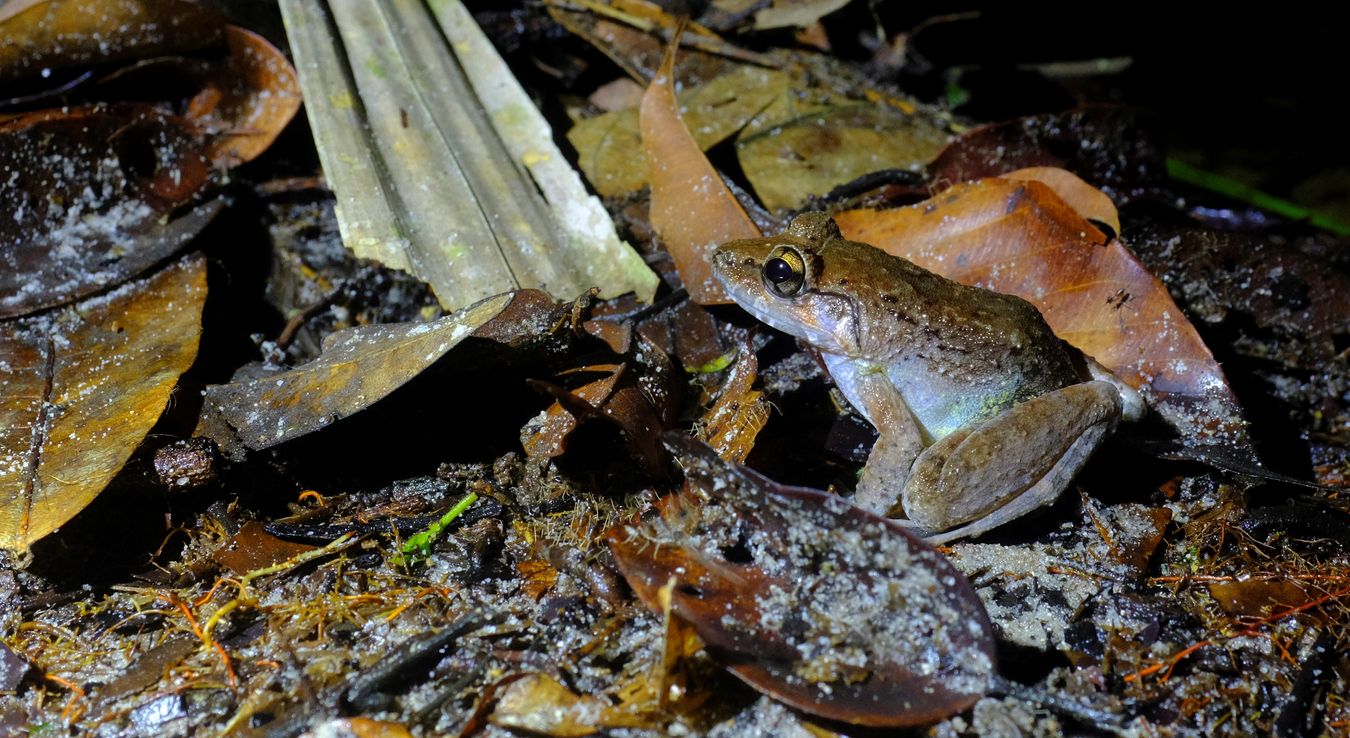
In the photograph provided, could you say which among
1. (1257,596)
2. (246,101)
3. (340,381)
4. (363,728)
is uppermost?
(246,101)

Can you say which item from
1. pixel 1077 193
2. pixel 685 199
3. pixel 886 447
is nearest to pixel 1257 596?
pixel 886 447

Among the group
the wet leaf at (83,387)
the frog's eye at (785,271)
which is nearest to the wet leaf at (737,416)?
the frog's eye at (785,271)

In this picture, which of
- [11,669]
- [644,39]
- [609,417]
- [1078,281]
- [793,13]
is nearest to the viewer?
[11,669]

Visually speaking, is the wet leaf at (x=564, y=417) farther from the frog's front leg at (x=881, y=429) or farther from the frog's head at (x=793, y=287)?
the frog's front leg at (x=881, y=429)

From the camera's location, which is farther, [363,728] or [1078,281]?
[1078,281]

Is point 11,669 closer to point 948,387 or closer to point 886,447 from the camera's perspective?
point 886,447

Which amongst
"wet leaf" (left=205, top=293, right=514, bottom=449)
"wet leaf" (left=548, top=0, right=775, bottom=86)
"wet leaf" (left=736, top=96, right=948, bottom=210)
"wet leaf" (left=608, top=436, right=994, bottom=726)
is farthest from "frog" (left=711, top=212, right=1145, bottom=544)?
"wet leaf" (left=548, top=0, right=775, bottom=86)
